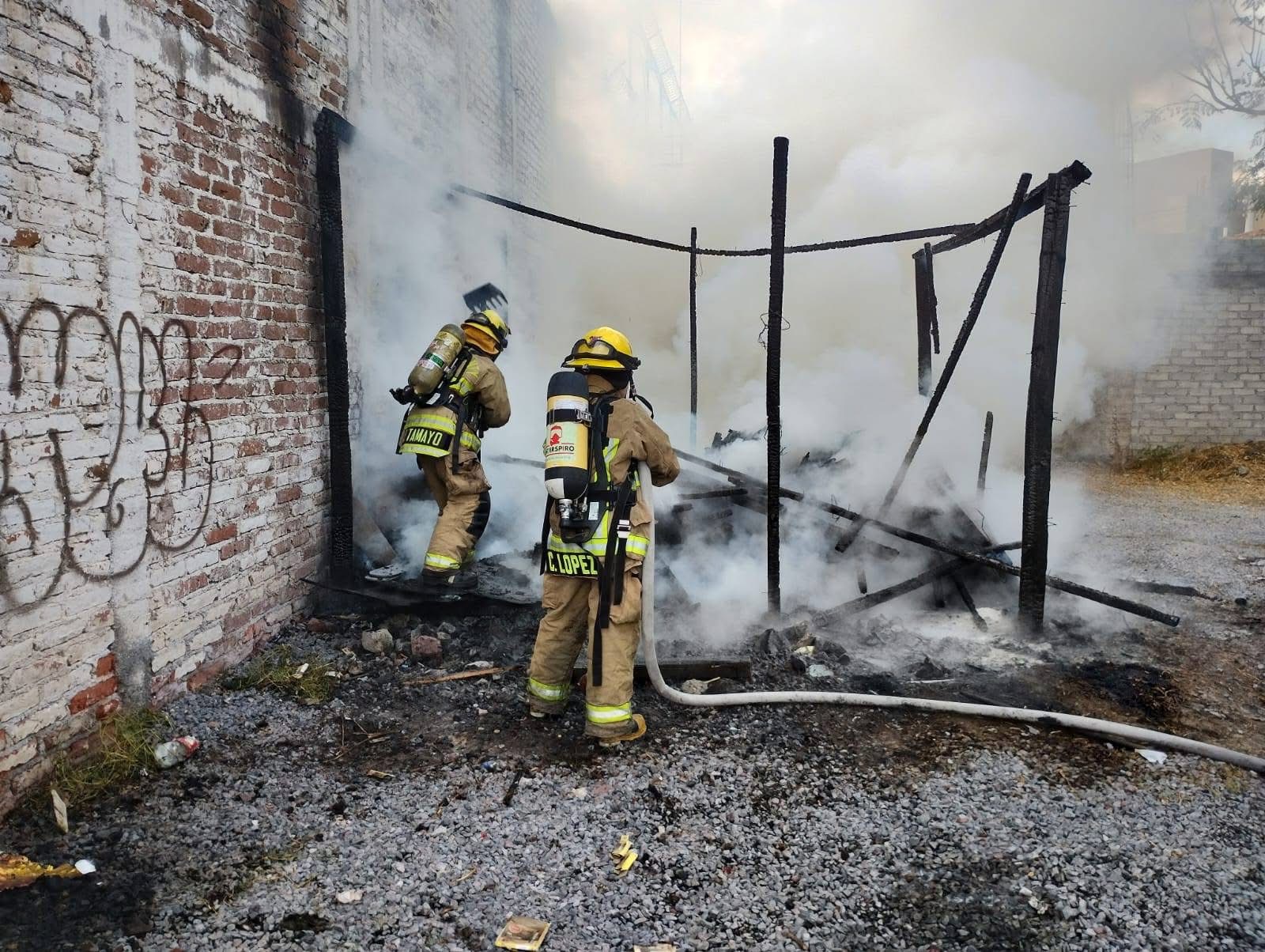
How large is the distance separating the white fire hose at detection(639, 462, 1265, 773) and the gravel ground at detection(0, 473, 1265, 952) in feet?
0.23

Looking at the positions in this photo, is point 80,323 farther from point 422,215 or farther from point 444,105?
point 444,105

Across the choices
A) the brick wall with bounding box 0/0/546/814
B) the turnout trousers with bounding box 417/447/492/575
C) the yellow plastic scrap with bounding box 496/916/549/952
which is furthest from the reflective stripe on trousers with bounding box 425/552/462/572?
the yellow plastic scrap with bounding box 496/916/549/952

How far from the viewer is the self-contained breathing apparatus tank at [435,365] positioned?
15.1ft

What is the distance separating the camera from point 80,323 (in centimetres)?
296

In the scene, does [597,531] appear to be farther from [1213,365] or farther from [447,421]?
[1213,365]

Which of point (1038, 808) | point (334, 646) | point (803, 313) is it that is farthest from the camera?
point (803, 313)

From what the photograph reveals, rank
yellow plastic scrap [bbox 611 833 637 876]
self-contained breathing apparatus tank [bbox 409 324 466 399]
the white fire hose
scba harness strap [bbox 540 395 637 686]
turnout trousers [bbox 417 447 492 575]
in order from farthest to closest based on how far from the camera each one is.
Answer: turnout trousers [bbox 417 447 492 575]
self-contained breathing apparatus tank [bbox 409 324 466 399]
scba harness strap [bbox 540 395 637 686]
the white fire hose
yellow plastic scrap [bbox 611 833 637 876]

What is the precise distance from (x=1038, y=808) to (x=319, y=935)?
8.25 feet

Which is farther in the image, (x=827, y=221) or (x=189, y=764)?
(x=827, y=221)

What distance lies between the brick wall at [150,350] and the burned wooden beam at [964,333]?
12.2ft

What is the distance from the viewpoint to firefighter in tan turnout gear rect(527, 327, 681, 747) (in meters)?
3.41

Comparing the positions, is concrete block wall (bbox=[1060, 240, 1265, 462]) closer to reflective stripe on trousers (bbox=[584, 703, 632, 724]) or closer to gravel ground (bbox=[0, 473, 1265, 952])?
gravel ground (bbox=[0, 473, 1265, 952])

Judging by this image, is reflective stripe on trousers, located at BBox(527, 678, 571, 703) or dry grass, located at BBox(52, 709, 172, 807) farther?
reflective stripe on trousers, located at BBox(527, 678, 571, 703)

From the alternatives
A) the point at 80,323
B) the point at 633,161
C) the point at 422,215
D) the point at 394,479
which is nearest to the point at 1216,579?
the point at 394,479
